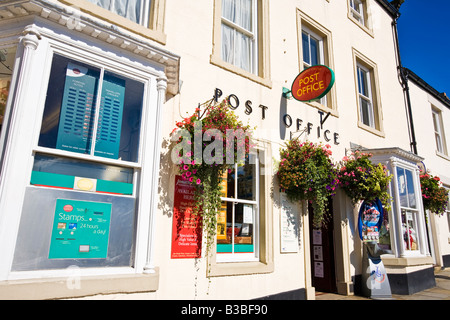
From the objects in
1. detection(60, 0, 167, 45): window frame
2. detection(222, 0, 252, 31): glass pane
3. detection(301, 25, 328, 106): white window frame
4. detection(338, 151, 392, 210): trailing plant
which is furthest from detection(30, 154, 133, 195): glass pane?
detection(301, 25, 328, 106): white window frame

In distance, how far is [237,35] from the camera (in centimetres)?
640

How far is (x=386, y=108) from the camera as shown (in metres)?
9.94

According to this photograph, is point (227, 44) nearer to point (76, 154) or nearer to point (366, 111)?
point (76, 154)

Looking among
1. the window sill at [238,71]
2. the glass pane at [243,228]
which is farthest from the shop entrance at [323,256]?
the window sill at [238,71]

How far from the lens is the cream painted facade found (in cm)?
317

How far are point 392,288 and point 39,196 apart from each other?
7831 millimetres

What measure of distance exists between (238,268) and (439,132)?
12.8 metres

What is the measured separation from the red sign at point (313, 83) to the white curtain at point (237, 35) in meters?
1.12

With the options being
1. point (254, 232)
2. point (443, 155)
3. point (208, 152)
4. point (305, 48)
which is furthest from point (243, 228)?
point (443, 155)

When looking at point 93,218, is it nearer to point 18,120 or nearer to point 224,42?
point 18,120

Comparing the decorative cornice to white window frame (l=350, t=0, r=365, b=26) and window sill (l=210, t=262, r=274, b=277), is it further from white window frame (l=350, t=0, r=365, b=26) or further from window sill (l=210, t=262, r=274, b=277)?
white window frame (l=350, t=0, r=365, b=26)

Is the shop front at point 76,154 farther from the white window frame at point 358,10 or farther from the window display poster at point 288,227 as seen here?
the white window frame at point 358,10

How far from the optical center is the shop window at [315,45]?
7789mm
